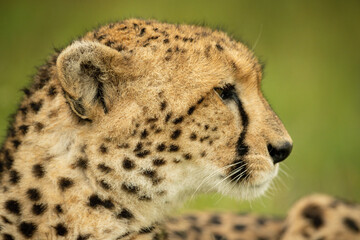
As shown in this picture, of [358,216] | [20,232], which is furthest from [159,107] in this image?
[358,216]

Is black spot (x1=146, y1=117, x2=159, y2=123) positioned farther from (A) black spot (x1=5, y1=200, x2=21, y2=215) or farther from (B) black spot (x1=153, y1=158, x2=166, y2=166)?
(A) black spot (x1=5, y1=200, x2=21, y2=215)

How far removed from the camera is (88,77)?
2.27 metres

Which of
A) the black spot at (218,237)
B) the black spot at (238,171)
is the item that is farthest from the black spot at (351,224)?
the black spot at (238,171)

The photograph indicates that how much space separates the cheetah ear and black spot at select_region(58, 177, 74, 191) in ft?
0.84

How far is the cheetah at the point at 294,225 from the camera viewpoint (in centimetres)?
316

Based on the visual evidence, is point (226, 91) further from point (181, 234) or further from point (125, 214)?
point (181, 234)

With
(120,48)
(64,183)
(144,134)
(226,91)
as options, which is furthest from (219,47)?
(64,183)

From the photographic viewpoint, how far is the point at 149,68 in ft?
7.77

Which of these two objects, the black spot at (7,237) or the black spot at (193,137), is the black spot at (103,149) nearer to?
the black spot at (193,137)

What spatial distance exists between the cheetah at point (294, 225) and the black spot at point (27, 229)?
0.96 metres

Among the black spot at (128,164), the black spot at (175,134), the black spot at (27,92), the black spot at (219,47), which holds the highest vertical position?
the black spot at (219,47)

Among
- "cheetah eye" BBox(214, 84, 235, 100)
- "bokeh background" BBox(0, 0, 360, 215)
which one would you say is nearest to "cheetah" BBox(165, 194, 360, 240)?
"cheetah eye" BBox(214, 84, 235, 100)

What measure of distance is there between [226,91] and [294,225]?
1.14 meters

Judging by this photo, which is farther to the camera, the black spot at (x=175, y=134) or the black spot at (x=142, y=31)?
the black spot at (x=142, y=31)
